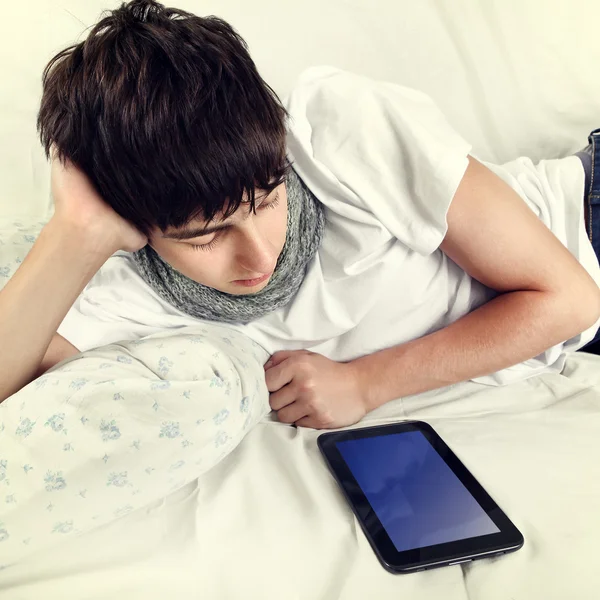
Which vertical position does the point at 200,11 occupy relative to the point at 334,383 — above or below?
above

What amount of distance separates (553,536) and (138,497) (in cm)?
38

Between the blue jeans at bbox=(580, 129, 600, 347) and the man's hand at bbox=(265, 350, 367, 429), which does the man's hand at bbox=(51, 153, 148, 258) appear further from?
the blue jeans at bbox=(580, 129, 600, 347)

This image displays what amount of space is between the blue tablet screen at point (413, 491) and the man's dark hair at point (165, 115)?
0.30m

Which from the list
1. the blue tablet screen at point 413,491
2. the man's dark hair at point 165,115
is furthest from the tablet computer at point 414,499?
the man's dark hair at point 165,115

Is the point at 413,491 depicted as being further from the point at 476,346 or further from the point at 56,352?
the point at 56,352

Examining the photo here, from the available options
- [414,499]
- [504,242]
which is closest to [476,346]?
[504,242]

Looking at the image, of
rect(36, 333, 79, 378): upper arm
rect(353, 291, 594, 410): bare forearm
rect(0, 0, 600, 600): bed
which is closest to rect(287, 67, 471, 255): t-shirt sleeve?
rect(353, 291, 594, 410): bare forearm

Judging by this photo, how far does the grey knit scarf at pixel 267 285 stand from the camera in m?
0.65

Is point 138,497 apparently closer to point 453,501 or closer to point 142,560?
point 142,560

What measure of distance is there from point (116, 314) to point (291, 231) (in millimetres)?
255

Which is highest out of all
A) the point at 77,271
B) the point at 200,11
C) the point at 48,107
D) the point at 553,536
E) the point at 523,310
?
the point at 200,11

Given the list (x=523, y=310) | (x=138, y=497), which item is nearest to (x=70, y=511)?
(x=138, y=497)

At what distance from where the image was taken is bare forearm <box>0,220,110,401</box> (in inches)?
22.6

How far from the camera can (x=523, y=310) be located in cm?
66
